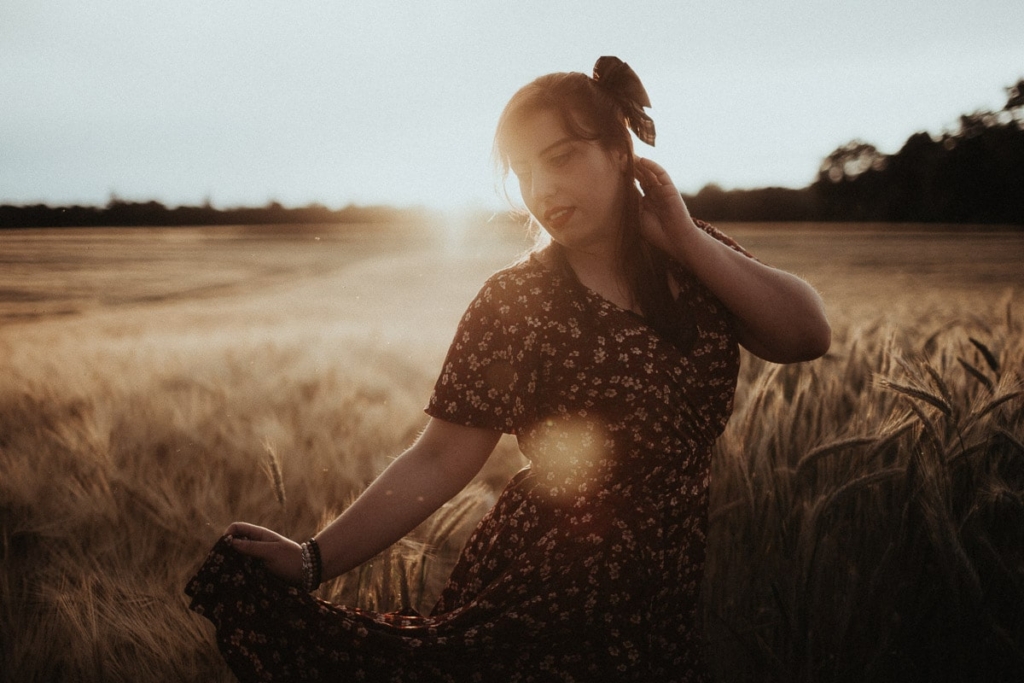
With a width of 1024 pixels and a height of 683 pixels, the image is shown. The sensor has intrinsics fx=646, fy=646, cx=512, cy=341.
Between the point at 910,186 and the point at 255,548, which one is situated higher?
the point at 910,186

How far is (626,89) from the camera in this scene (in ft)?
4.19

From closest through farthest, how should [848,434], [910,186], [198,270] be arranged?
[848,434] < [198,270] < [910,186]

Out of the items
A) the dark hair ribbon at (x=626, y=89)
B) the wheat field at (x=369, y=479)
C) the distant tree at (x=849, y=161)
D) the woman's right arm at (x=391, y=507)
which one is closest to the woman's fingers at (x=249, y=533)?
the woman's right arm at (x=391, y=507)

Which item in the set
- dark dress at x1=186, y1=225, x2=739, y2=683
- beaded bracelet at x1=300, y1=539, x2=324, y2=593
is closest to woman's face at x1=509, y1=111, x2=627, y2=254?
dark dress at x1=186, y1=225, x2=739, y2=683

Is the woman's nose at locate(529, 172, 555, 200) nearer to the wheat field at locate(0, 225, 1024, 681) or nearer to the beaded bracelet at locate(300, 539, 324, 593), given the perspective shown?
the wheat field at locate(0, 225, 1024, 681)

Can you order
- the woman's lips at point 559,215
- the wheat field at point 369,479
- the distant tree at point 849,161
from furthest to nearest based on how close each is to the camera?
the distant tree at point 849,161, the wheat field at point 369,479, the woman's lips at point 559,215

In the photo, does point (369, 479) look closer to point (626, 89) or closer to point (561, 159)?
point (561, 159)

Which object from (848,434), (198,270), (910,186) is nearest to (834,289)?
(910,186)

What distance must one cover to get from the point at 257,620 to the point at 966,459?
4.95ft

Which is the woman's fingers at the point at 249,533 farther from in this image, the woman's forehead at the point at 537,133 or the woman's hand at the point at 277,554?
the woman's forehead at the point at 537,133

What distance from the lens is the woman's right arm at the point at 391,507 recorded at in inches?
44.8

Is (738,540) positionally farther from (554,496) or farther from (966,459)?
(554,496)

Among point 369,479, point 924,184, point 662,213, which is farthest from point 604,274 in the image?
point 924,184

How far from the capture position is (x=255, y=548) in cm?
113
